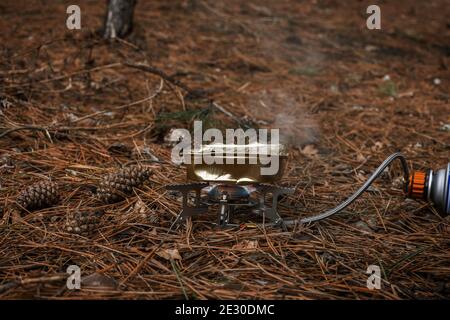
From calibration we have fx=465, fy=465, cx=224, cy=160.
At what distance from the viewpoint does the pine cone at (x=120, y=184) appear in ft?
6.09

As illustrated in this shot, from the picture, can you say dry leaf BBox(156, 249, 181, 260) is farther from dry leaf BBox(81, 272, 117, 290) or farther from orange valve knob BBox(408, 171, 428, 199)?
orange valve knob BBox(408, 171, 428, 199)

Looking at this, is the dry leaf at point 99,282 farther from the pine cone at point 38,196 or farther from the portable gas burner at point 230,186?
the pine cone at point 38,196

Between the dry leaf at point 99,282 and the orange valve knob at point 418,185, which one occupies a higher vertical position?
the orange valve knob at point 418,185

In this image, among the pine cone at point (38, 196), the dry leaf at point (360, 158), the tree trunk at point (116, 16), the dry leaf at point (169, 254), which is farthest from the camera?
the tree trunk at point (116, 16)

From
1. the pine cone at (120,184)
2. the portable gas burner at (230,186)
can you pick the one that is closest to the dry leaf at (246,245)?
the portable gas burner at (230,186)

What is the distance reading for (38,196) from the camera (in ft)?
5.86

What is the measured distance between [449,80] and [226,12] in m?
2.33

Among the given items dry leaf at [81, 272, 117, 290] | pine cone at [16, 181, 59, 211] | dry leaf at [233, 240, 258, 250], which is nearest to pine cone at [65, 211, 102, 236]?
pine cone at [16, 181, 59, 211]

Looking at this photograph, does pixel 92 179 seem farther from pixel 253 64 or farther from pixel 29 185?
pixel 253 64

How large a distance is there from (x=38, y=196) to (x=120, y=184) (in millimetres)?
311

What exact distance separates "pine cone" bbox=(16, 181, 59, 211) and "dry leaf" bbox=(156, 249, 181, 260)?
22.0 inches

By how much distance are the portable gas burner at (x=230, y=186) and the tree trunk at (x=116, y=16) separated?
238cm

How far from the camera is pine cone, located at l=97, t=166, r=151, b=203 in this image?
1856 millimetres

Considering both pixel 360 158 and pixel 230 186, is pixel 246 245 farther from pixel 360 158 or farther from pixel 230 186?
pixel 360 158
